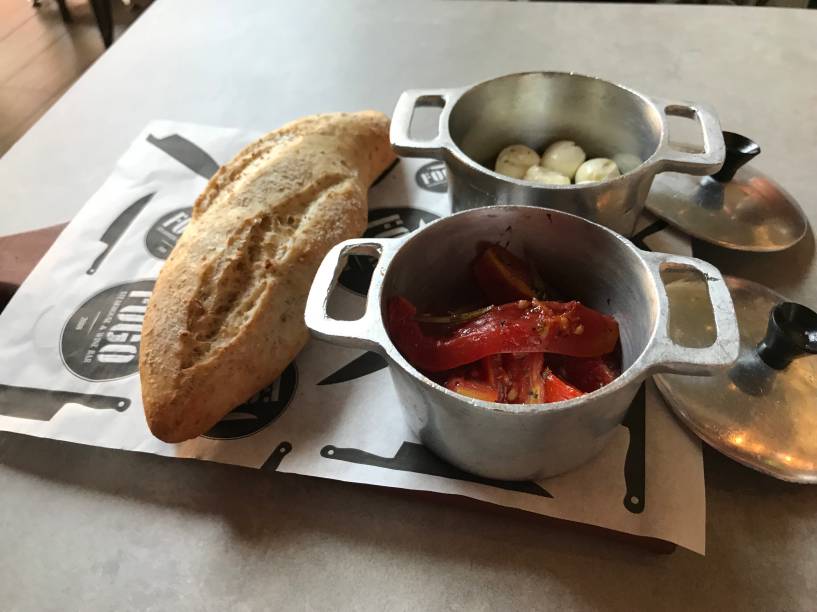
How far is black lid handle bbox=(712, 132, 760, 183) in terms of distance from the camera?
2.41 feet

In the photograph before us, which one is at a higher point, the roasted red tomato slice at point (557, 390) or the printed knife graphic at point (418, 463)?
the roasted red tomato slice at point (557, 390)

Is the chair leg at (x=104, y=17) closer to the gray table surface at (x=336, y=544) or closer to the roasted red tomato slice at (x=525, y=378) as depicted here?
the gray table surface at (x=336, y=544)

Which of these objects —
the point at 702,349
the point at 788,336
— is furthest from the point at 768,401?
the point at 702,349

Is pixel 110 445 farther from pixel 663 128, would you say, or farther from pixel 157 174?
pixel 663 128

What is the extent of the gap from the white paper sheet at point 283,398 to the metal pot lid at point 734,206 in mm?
36

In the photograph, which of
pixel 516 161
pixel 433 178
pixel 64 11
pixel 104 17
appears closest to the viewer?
pixel 516 161

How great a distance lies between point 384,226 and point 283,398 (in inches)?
11.5

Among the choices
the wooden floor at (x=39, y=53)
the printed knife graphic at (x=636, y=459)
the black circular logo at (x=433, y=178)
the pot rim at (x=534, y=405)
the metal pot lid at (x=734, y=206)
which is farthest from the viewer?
the wooden floor at (x=39, y=53)

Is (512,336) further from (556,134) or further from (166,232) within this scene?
(166,232)

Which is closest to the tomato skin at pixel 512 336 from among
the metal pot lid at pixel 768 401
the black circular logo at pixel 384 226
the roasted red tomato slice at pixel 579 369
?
the roasted red tomato slice at pixel 579 369

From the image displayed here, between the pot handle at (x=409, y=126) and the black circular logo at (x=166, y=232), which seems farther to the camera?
the black circular logo at (x=166, y=232)

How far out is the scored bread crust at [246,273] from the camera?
22.7 inches

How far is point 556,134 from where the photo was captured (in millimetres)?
812

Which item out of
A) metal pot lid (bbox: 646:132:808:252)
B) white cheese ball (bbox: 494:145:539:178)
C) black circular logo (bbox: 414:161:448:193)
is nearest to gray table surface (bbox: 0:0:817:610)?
metal pot lid (bbox: 646:132:808:252)
